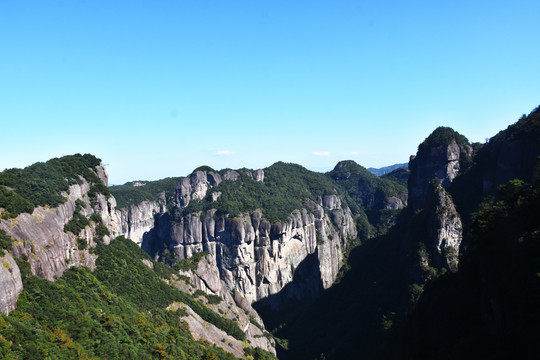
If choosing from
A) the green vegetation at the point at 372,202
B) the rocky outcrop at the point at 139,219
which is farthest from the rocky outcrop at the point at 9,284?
→ the green vegetation at the point at 372,202

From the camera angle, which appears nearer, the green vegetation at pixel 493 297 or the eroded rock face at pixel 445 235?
the green vegetation at pixel 493 297

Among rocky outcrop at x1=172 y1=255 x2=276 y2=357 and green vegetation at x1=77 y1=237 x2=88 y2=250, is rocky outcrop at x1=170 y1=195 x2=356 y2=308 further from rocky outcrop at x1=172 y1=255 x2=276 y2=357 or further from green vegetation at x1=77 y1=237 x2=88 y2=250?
green vegetation at x1=77 y1=237 x2=88 y2=250

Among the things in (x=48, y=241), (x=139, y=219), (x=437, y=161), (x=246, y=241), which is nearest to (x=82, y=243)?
(x=48, y=241)

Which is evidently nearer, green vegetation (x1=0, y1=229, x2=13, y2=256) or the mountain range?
the mountain range

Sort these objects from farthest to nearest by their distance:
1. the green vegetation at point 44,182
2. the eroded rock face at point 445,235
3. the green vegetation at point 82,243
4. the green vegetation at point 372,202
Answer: the green vegetation at point 372,202, the eroded rock face at point 445,235, the green vegetation at point 82,243, the green vegetation at point 44,182

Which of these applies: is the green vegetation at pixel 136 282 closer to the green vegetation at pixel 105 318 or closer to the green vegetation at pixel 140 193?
the green vegetation at pixel 105 318

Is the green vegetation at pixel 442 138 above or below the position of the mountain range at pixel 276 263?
above

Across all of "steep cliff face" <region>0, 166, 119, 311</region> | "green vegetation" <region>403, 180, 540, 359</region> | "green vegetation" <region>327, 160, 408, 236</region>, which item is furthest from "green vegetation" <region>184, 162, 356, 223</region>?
"green vegetation" <region>403, 180, 540, 359</region>
